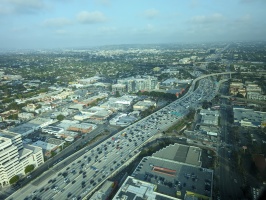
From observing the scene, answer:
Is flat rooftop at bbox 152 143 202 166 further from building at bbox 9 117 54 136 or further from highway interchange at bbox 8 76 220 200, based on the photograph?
building at bbox 9 117 54 136

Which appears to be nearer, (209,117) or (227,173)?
(227,173)

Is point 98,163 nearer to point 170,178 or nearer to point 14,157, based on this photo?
point 170,178

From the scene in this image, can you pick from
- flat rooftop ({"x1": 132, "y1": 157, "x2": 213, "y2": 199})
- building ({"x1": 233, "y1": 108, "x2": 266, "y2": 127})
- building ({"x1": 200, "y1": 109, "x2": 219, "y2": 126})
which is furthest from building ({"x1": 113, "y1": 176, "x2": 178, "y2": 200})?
building ({"x1": 233, "y1": 108, "x2": 266, "y2": 127})

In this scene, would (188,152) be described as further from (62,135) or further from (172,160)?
(62,135)

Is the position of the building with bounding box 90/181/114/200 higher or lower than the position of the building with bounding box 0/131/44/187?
lower

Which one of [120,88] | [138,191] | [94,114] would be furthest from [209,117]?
[120,88]

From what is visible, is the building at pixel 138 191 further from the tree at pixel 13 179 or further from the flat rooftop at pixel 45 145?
the flat rooftop at pixel 45 145

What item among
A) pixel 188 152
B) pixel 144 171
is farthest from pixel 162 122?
pixel 144 171
